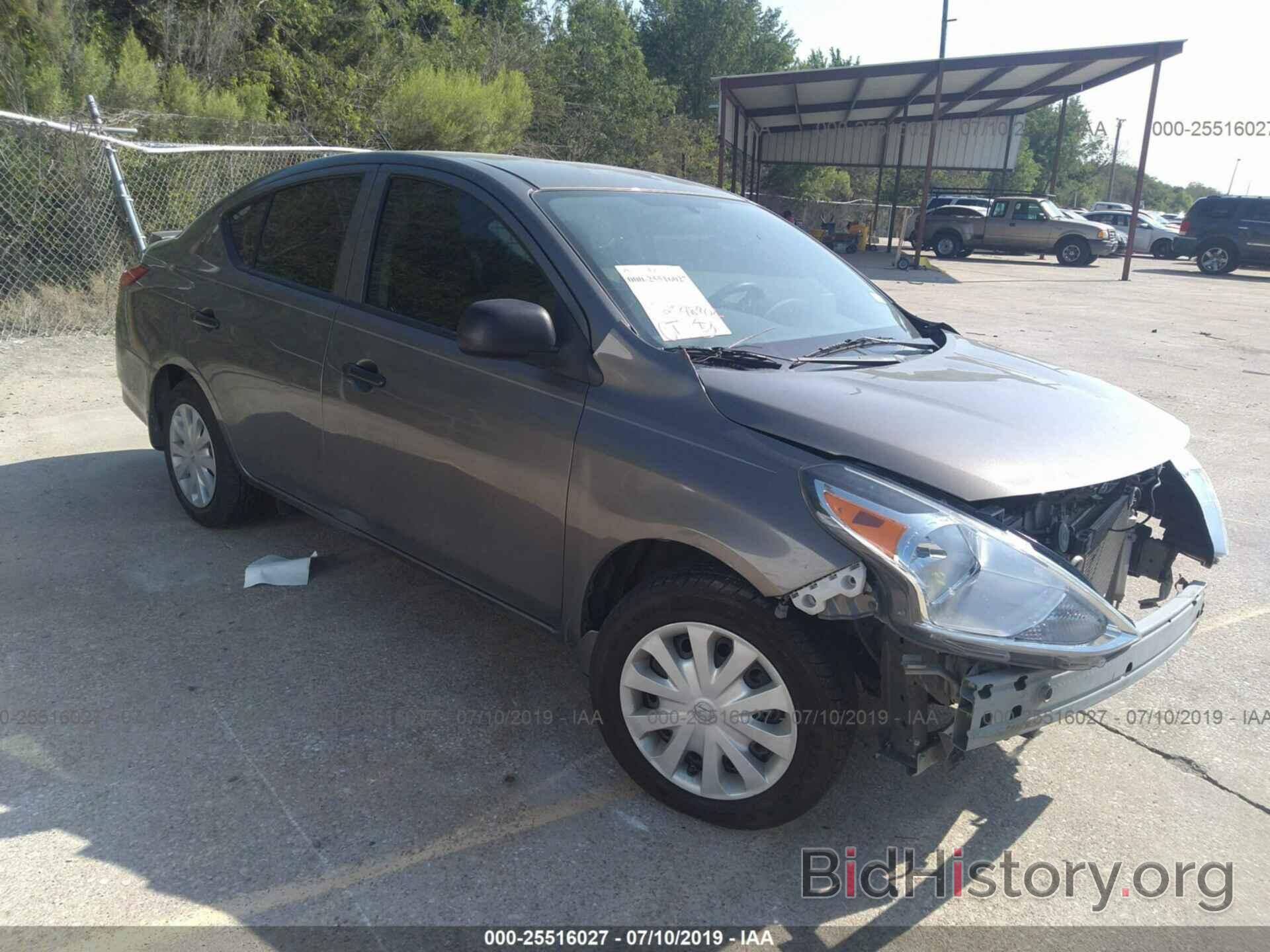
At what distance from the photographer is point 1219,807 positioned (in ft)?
9.51

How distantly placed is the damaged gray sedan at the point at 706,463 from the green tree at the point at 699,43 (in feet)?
157

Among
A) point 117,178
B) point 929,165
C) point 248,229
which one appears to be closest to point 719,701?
point 248,229

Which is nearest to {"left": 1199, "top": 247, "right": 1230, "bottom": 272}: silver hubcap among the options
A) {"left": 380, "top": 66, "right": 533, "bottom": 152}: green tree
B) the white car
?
the white car

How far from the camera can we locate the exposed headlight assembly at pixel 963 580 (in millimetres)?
2217

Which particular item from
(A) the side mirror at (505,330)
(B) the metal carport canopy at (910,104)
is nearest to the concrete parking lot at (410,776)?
(A) the side mirror at (505,330)

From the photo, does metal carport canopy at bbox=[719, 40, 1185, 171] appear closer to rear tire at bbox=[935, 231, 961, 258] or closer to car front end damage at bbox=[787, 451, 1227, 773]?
rear tire at bbox=[935, 231, 961, 258]

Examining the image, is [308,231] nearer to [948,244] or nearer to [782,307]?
[782,307]

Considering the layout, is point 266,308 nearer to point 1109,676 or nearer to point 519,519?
point 519,519

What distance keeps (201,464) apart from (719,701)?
310cm

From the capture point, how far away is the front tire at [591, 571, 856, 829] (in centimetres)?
244

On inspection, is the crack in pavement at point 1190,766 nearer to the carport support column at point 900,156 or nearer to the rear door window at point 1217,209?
the rear door window at point 1217,209

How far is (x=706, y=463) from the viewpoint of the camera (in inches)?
100

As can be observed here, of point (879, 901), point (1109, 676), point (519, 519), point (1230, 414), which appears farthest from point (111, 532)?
point (1230, 414)

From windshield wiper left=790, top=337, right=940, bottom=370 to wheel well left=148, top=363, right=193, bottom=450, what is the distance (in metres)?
3.05
